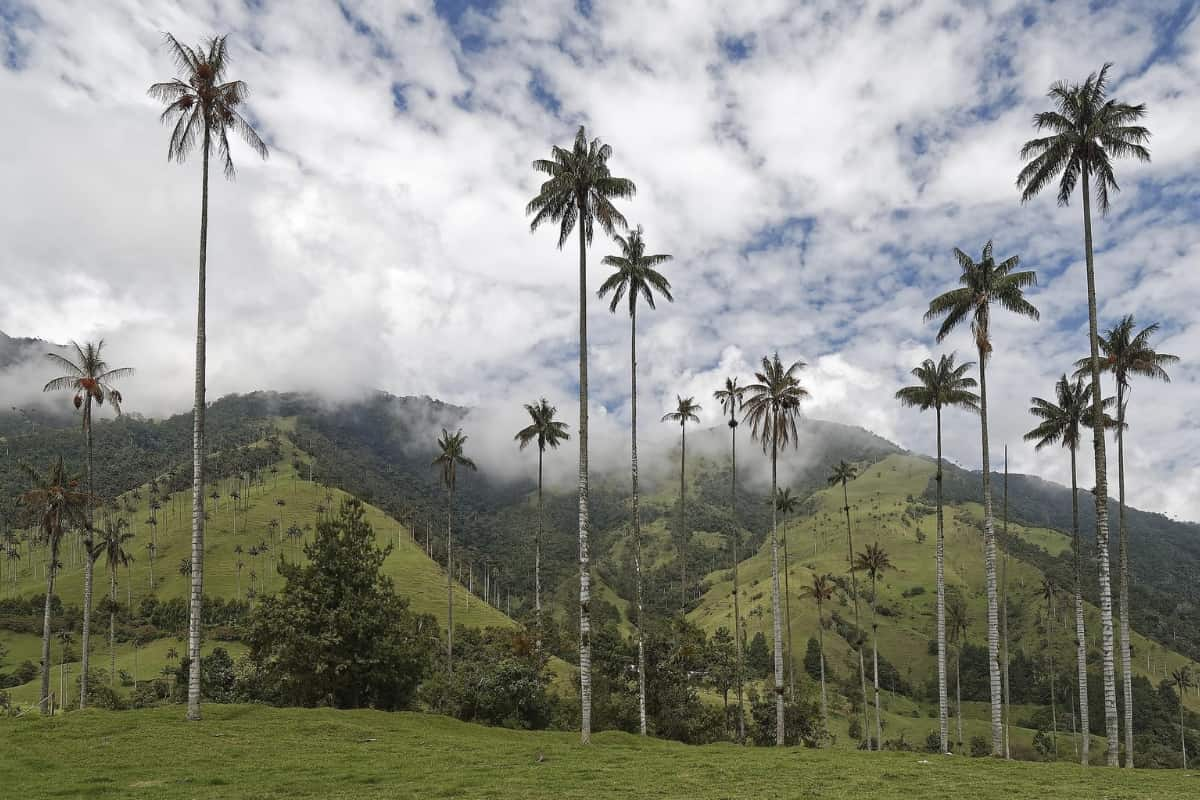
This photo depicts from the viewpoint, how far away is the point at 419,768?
931 inches

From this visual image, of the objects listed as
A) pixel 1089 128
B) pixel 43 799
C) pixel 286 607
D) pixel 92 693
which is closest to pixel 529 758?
pixel 43 799

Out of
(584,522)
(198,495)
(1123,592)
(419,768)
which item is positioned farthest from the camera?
(1123,592)

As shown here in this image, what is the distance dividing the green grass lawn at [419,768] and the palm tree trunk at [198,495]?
182 centimetres

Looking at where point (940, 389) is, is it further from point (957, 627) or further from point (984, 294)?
point (957, 627)

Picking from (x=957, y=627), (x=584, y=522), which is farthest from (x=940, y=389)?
(x=957, y=627)

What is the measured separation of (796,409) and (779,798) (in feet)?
107

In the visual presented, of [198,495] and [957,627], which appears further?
[957,627]

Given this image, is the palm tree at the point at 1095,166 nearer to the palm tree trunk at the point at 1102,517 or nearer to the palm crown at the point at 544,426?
the palm tree trunk at the point at 1102,517

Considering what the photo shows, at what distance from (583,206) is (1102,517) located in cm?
2946

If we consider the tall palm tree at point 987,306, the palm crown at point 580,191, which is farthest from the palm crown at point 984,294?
the palm crown at point 580,191

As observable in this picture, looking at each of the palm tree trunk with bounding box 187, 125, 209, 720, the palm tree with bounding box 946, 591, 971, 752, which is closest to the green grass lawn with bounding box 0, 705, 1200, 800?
the palm tree trunk with bounding box 187, 125, 209, 720

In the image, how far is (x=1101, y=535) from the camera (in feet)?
112

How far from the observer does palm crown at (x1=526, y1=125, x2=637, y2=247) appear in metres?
36.1

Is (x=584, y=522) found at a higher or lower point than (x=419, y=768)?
higher
